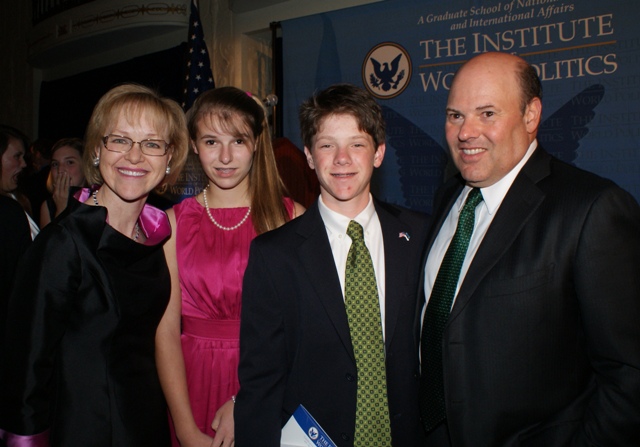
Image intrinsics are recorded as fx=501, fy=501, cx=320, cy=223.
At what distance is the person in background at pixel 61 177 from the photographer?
14.9 feet

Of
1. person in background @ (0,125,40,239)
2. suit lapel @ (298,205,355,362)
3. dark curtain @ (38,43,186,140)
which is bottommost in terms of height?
suit lapel @ (298,205,355,362)

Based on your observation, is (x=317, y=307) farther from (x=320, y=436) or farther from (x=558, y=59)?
(x=558, y=59)

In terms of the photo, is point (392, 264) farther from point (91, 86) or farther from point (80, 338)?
point (91, 86)

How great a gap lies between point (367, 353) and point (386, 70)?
361cm

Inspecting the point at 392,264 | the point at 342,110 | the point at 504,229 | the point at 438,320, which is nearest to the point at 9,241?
the point at 342,110

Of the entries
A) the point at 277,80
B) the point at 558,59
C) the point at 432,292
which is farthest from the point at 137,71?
the point at 432,292

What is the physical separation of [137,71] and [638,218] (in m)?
7.09

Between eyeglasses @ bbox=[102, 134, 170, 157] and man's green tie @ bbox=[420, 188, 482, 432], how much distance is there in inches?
44.4

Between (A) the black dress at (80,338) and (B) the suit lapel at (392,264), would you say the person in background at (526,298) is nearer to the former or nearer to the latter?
(B) the suit lapel at (392,264)

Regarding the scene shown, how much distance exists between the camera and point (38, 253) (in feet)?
5.27

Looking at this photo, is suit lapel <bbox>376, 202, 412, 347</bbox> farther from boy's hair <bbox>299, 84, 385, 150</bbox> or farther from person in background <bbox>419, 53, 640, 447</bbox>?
boy's hair <bbox>299, 84, 385, 150</bbox>

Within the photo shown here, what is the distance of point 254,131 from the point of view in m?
2.15

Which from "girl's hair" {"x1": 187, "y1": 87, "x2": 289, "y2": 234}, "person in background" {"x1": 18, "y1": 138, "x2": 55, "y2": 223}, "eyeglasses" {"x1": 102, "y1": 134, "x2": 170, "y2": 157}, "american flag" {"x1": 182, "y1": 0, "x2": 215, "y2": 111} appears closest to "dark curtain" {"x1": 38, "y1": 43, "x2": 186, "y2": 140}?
"american flag" {"x1": 182, "y1": 0, "x2": 215, "y2": 111}

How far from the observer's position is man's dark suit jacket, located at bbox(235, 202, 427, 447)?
1.65 m
